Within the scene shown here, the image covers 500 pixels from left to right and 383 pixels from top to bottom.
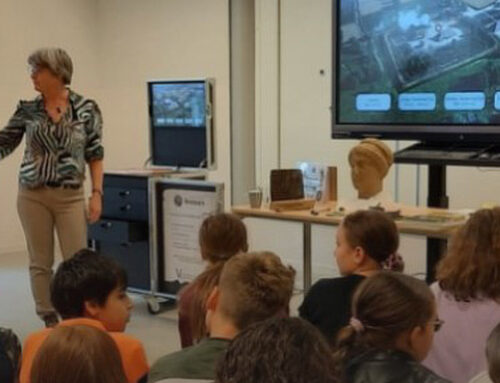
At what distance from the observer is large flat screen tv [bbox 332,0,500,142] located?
3873 millimetres

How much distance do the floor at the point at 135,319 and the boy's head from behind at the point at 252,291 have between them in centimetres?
217

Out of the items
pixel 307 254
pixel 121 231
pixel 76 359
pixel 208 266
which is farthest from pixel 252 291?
pixel 121 231

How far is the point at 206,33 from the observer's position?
6832 mm

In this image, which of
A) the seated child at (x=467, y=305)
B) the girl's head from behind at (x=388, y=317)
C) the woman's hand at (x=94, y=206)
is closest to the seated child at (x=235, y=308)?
the girl's head from behind at (x=388, y=317)

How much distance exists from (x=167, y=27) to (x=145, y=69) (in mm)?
500

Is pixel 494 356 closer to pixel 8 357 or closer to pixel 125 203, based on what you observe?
pixel 8 357

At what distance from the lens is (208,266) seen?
2.74m

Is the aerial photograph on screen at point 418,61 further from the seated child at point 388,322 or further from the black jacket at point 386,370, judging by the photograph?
the black jacket at point 386,370

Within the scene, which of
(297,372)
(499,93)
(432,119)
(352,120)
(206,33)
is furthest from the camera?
(206,33)

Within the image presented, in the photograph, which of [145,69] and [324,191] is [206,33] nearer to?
[145,69]

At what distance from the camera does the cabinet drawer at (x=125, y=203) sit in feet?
16.2

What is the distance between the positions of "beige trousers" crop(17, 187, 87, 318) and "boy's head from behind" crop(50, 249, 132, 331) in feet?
4.42

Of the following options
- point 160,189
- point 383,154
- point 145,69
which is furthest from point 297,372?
point 145,69

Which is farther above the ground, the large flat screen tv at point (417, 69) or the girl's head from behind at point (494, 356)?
the large flat screen tv at point (417, 69)
